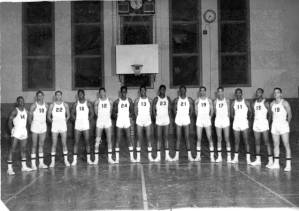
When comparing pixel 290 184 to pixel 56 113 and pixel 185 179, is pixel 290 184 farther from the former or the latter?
pixel 56 113

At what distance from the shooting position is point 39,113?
937 cm

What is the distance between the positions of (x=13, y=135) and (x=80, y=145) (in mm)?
2968

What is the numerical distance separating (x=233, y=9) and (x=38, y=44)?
18.7ft

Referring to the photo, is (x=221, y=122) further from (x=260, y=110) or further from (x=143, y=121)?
(x=143, y=121)

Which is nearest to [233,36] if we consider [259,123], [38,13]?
[259,123]

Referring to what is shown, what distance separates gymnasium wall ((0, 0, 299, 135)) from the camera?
12.4 metres

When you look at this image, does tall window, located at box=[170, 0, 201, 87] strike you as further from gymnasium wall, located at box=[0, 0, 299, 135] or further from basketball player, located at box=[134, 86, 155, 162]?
basketball player, located at box=[134, 86, 155, 162]

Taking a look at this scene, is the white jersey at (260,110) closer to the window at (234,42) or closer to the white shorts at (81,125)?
the window at (234,42)

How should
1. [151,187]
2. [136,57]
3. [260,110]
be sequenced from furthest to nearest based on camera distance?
[136,57]
[260,110]
[151,187]

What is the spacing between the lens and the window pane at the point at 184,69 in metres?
12.5

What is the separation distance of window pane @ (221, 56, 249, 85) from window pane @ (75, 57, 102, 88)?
3.58 metres

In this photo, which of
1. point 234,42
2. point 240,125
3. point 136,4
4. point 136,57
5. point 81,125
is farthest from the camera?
point 234,42

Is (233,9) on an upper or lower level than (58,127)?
upper

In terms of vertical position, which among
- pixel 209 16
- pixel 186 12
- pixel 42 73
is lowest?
pixel 42 73
